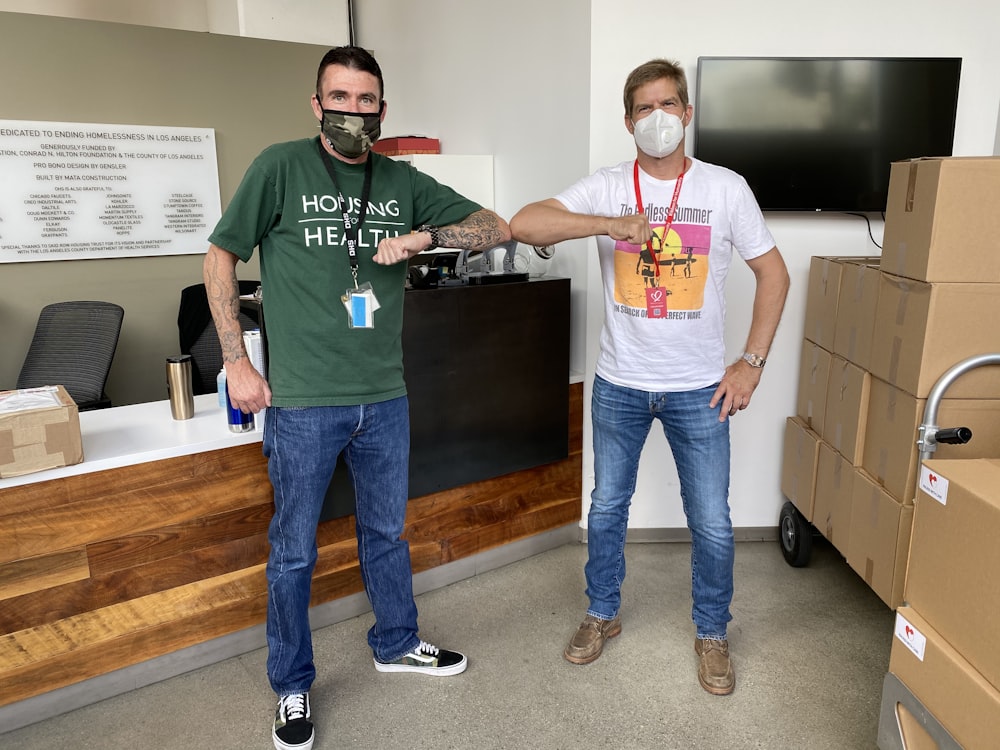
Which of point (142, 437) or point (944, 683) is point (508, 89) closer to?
point (142, 437)

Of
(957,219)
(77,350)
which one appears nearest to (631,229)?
(957,219)

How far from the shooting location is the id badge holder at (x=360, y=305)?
1788 mm

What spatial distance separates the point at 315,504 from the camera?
1.91 m

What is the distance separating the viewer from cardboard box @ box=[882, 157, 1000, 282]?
6.09ft

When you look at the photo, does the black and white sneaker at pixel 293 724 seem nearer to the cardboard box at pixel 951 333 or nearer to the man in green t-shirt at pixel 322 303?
the man in green t-shirt at pixel 322 303

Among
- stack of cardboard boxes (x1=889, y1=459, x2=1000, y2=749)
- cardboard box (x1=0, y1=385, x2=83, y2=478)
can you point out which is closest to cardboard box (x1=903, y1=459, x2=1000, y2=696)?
stack of cardboard boxes (x1=889, y1=459, x2=1000, y2=749)

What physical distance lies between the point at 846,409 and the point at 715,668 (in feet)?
3.08

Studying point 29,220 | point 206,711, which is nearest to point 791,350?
point 206,711

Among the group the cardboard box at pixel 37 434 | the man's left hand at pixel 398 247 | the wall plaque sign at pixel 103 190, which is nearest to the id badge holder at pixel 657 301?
the man's left hand at pixel 398 247

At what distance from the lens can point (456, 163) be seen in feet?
11.0

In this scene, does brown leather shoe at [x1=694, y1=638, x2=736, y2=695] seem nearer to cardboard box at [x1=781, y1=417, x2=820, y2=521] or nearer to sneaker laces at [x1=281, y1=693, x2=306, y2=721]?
cardboard box at [x1=781, y1=417, x2=820, y2=521]

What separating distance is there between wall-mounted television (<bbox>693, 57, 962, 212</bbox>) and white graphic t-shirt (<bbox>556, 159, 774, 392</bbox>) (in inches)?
32.4

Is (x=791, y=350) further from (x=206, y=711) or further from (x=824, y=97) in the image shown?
(x=206, y=711)

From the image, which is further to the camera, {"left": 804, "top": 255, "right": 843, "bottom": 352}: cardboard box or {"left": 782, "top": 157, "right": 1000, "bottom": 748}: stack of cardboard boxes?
{"left": 804, "top": 255, "right": 843, "bottom": 352}: cardboard box
